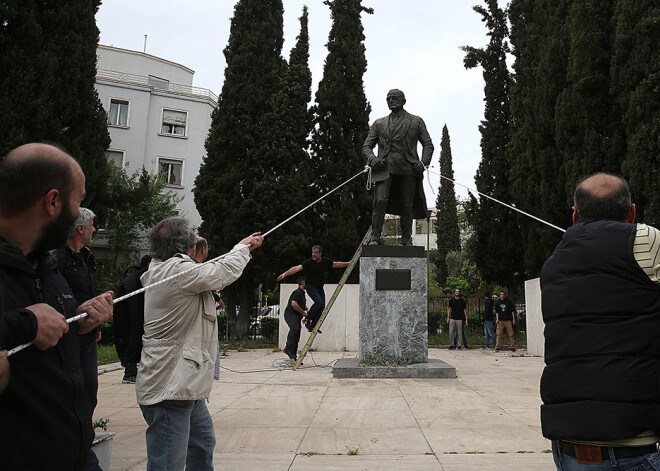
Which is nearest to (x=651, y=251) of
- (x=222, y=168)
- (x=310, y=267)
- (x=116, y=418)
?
(x=116, y=418)

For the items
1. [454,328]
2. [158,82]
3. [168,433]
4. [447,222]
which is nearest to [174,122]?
[158,82]

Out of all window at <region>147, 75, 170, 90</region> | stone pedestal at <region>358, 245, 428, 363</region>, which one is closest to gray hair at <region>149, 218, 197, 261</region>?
stone pedestal at <region>358, 245, 428, 363</region>

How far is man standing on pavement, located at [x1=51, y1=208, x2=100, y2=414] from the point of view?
2.62 m

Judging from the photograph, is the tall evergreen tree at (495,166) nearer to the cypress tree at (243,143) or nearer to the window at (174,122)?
the cypress tree at (243,143)

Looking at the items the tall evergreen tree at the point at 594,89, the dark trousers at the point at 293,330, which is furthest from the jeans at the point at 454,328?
the dark trousers at the point at 293,330

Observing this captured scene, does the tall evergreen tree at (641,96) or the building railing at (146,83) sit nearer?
the tall evergreen tree at (641,96)

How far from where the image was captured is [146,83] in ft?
83.4

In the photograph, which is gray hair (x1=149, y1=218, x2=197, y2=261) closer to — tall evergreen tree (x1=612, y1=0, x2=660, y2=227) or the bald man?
the bald man

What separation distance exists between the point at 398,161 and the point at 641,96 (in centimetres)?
575

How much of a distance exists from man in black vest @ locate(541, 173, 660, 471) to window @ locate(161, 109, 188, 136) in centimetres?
2569

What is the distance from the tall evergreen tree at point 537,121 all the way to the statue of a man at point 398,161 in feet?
24.0

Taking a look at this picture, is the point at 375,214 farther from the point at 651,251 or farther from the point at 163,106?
the point at 163,106

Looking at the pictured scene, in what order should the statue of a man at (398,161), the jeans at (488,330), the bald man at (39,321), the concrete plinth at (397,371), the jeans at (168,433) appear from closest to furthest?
the bald man at (39,321) → the jeans at (168,433) → the concrete plinth at (397,371) → the statue of a man at (398,161) → the jeans at (488,330)

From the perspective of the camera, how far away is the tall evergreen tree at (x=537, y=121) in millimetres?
13984
